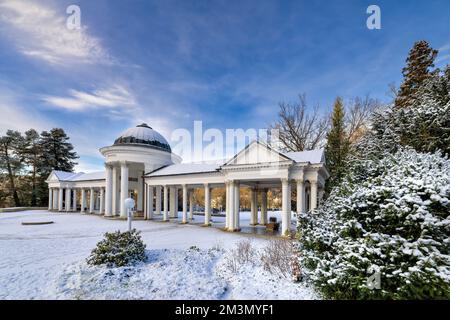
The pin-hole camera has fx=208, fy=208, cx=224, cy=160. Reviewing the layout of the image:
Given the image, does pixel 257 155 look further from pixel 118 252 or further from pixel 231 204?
pixel 118 252

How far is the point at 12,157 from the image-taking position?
37.2 metres

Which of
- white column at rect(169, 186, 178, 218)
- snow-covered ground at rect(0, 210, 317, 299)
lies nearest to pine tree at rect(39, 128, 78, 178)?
white column at rect(169, 186, 178, 218)

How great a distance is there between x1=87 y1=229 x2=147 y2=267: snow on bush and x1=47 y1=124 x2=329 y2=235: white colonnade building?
8946 millimetres

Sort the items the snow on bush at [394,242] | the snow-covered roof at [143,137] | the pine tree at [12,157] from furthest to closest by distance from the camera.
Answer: the pine tree at [12,157] → the snow-covered roof at [143,137] → the snow on bush at [394,242]

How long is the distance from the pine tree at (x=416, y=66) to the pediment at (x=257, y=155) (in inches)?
563

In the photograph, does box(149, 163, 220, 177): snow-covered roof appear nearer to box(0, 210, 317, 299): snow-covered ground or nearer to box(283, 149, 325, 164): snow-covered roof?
box(283, 149, 325, 164): snow-covered roof

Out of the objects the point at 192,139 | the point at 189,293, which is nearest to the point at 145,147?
the point at 192,139

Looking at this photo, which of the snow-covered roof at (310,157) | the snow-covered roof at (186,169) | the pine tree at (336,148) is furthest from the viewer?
the snow-covered roof at (186,169)

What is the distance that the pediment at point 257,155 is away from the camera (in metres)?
13.9

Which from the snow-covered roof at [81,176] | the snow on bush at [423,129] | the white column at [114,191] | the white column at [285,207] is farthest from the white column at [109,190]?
the snow on bush at [423,129]

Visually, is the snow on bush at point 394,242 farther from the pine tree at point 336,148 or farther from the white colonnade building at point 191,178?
the pine tree at point 336,148

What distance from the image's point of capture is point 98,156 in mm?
27328

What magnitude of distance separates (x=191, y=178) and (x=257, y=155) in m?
7.93
